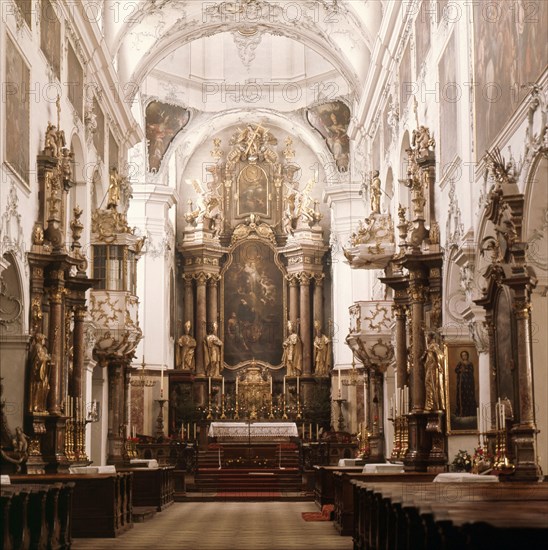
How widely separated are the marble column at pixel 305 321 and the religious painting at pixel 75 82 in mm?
14105

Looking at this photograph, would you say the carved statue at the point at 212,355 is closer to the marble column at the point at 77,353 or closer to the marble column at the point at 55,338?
the marble column at the point at 77,353

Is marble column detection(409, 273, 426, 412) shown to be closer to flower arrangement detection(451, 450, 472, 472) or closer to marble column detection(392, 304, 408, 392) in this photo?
marble column detection(392, 304, 408, 392)

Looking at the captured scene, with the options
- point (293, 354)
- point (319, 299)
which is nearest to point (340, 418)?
point (293, 354)

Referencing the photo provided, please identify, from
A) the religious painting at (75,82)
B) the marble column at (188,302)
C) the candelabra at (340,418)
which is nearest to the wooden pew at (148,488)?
the religious painting at (75,82)

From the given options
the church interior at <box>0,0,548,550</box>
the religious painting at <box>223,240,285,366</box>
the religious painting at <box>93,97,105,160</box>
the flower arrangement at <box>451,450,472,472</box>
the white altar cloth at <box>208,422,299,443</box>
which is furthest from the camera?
the religious painting at <box>223,240,285,366</box>

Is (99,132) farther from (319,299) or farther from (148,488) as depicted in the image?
(319,299)

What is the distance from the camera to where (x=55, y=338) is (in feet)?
59.5

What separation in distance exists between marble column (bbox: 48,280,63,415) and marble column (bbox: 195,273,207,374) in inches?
683

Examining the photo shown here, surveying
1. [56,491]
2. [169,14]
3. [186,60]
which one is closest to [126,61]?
[169,14]

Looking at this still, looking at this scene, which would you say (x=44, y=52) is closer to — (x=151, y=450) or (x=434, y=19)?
(x=434, y=19)

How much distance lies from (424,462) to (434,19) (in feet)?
25.7

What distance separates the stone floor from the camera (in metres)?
12.9

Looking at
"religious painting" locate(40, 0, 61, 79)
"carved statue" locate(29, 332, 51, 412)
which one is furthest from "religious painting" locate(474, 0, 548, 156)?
"religious painting" locate(40, 0, 61, 79)

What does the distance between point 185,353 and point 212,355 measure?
33.7 inches
